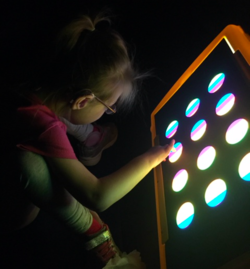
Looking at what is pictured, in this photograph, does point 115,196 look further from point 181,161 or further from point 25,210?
point 25,210

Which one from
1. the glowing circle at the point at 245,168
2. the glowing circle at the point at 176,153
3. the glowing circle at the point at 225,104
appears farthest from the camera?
the glowing circle at the point at 176,153

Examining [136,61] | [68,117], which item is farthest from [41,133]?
[136,61]

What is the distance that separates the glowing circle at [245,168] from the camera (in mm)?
440

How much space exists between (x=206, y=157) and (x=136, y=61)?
2.26 feet

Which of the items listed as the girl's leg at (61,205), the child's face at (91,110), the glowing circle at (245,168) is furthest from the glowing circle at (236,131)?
the girl's leg at (61,205)

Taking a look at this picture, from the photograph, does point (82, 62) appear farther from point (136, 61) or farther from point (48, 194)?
point (136, 61)

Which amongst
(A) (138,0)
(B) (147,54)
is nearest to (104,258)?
(B) (147,54)

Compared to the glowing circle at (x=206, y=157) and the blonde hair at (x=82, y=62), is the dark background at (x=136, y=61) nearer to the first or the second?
the blonde hair at (x=82, y=62)

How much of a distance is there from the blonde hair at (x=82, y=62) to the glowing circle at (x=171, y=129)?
0.73 ft

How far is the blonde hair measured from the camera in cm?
57

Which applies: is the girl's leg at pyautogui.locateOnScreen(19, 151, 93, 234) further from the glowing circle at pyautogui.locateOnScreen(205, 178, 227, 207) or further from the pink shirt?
the glowing circle at pyautogui.locateOnScreen(205, 178, 227, 207)

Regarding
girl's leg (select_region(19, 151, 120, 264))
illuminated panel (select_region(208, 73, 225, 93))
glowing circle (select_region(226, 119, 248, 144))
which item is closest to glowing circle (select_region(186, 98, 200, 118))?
illuminated panel (select_region(208, 73, 225, 93))

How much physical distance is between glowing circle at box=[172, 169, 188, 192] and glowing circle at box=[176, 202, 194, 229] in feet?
0.15

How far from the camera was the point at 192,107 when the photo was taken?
0.68 m
